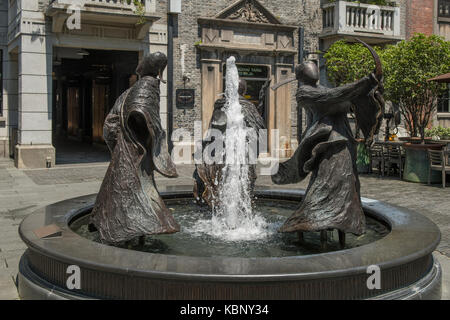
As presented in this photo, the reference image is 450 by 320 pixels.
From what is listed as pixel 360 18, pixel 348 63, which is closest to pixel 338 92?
pixel 348 63

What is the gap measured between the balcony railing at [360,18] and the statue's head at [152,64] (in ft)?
47.1

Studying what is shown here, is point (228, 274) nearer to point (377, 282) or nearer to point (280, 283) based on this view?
point (280, 283)

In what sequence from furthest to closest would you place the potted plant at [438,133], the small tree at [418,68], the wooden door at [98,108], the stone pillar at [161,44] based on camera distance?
1. the wooden door at [98,108]
2. the potted plant at [438,133]
3. the stone pillar at [161,44]
4. the small tree at [418,68]

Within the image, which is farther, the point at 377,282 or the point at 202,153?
the point at 202,153

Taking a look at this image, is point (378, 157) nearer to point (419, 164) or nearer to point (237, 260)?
point (419, 164)

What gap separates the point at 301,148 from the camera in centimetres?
504

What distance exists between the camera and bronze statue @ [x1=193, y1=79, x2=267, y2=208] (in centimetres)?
684

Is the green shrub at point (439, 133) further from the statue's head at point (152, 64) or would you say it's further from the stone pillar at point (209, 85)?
the statue's head at point (152, 64)

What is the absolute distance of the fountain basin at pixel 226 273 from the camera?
338 centimetres

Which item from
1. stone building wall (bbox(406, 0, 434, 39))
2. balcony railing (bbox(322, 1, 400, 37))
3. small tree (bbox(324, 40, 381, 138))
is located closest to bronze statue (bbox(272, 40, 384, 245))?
small tree (bbox(324, 40, 381, 138))

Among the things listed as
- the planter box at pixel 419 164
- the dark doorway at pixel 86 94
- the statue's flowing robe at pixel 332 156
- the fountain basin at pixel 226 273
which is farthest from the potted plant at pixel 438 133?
the fountain basin at pixel 226 273

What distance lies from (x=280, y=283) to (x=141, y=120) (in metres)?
2.09

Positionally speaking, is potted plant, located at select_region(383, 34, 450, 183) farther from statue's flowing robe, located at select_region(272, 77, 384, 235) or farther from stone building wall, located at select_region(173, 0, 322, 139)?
statue's flowing robe, located at select_region(272, 77, 384, 235)

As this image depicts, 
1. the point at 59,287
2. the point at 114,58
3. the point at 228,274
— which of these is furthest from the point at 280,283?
the point at 114,58
